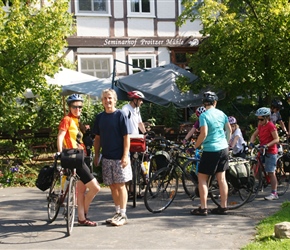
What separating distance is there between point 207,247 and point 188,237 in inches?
21.2

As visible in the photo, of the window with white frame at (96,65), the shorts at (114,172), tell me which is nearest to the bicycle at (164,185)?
the shorts at (114,172)

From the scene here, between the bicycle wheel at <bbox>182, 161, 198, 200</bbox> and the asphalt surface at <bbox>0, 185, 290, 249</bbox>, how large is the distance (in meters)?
0.20

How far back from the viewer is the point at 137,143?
948 centimetres

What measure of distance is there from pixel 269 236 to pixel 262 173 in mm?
3092

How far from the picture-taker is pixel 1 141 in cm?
1486

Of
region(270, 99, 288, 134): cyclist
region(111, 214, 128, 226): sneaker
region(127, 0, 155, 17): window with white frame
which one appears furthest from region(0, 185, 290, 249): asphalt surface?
region(127, 0, 155, 17): window with white frame

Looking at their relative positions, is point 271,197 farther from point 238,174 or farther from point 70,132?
point 70,132

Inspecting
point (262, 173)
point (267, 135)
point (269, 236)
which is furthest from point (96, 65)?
point (269, 236)

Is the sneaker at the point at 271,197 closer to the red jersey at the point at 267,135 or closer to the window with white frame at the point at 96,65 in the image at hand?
the red jersey at the point at 267,135

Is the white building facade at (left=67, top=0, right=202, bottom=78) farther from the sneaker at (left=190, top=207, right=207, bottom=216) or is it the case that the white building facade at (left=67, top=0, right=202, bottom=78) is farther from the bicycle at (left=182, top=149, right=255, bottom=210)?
the sneaker at (left=190, top=207, right=207, bottom=216)

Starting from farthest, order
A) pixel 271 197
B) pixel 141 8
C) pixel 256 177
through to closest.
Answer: pixel 141 8 < pixel 271 197 < pixel 256 177

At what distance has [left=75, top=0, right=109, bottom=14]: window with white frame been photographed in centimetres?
2194

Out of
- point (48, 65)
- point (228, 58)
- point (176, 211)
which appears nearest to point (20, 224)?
point (176, 211)

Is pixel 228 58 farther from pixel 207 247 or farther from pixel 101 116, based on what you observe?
pixel 207 247
